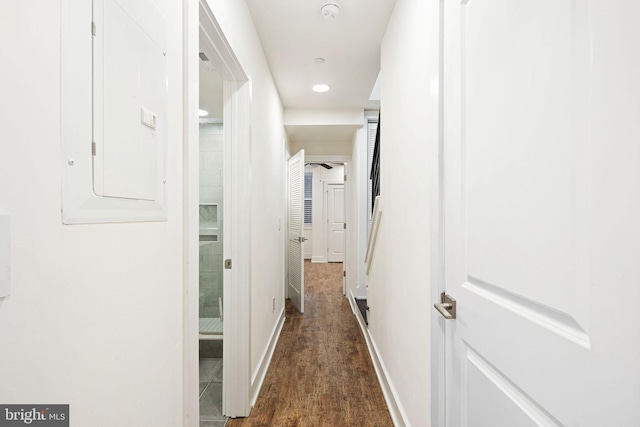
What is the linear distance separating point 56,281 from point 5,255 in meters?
0.11

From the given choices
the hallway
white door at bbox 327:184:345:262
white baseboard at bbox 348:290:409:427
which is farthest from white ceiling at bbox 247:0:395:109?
white door at bbox 327:184:345:262

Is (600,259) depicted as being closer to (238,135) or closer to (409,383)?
(409,383)

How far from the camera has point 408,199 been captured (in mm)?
1583

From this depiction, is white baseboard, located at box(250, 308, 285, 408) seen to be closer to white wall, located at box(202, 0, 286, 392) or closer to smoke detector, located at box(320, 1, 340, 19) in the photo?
→ white wall, located at box(202, 0, 286, 392)

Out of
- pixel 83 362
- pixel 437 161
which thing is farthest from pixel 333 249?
pixel 83 362

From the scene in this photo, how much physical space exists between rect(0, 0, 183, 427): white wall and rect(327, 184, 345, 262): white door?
7470 mm

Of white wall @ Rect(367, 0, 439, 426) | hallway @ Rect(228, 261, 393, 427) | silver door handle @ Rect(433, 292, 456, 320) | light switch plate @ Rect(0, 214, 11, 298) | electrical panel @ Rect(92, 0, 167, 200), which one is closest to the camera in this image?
light switch plate @ Rect(0, 214, 11, 298)

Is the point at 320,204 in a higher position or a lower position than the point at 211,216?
higher

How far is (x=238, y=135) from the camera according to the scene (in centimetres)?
185

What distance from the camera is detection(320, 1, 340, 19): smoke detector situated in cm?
186

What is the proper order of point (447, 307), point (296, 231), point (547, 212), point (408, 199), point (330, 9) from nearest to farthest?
point (547, 212), point (447, 307), point (408, 199), point (330, 9), point (296, 231)

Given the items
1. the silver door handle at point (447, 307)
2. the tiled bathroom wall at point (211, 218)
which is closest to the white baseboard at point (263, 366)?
the tiled bathroom wall at point (211, 218)

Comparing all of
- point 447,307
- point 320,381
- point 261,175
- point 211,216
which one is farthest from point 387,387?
point 211,216

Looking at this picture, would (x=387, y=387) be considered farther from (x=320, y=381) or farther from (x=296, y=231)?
(x=296, y=231)
